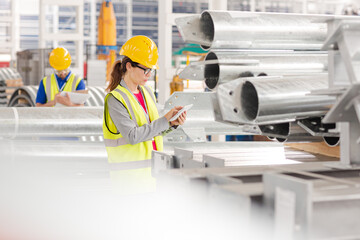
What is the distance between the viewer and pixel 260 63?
1.87 metres

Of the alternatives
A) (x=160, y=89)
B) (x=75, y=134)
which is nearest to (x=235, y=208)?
(x=75, y=134)

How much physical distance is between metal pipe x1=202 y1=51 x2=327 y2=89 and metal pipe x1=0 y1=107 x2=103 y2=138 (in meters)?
1.70

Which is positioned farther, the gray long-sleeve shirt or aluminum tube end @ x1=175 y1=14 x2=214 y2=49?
the gray long-sleeve shirt

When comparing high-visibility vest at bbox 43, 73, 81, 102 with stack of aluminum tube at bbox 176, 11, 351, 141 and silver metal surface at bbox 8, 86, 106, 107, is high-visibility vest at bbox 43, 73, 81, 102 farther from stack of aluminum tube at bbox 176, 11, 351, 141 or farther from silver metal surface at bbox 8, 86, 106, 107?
stack of aluminum tube at bbox 176, 11, 351, 141

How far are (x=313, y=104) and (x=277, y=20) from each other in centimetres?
48

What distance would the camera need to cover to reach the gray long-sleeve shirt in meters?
2.80

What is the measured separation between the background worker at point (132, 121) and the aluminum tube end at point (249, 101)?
4.15 ft

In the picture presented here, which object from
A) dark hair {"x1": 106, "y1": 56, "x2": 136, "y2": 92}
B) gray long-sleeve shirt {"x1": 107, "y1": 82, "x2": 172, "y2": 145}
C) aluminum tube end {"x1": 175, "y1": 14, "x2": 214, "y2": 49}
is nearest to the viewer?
aluminum tube end {"x1": 175, "y1": 14, "x2": 214, "y2": 49}

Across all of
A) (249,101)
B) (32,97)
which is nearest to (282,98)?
(249,101)

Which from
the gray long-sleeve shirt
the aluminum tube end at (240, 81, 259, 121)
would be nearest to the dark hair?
the gray long-sleeve shirt

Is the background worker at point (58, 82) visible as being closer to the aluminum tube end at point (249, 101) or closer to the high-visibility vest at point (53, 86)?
the high-visibility vest at point (53, 86)

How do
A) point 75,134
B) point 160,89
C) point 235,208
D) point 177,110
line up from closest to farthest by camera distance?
point 235,208 → point 177,110 → point 75,134 → point 160,89

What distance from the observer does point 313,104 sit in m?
1.56

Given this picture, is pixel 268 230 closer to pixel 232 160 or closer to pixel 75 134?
pixel 232 160
